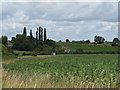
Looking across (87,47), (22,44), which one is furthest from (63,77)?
(87,47)

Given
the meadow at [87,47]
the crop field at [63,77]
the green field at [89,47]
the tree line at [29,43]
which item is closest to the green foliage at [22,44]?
the tree line at [29,43]

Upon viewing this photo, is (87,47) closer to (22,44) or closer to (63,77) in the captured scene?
(22,44)

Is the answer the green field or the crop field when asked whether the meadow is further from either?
the crop field

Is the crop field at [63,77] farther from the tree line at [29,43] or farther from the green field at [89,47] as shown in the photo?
the green field at [89,47]

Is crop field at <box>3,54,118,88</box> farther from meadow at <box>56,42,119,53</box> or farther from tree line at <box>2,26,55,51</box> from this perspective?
meadow at <box>56,42,119,53</box>

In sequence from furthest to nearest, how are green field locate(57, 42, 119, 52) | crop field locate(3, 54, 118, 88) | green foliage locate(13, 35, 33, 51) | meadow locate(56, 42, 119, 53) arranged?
1. meadow locate(56, 42, 119, 53)
2. green field locate(57, 42, 119, 52)
3. green foliage locate(13, 35, 33, 51)
4. crop field locate(3, 54, 118, 88)

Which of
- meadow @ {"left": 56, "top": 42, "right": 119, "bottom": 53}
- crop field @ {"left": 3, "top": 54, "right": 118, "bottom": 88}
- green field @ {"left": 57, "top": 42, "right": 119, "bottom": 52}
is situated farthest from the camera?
meadow @ {"left": 56, "top": 42, "right": 119, "bottom": 53}

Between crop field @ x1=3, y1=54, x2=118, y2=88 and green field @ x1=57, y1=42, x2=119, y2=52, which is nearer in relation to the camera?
crop field @ x1=3, y1=54, x2=118, y2=88

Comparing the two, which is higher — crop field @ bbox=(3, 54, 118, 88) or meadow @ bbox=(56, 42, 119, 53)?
meadow @ bbox=(56, 42, 119, 53)

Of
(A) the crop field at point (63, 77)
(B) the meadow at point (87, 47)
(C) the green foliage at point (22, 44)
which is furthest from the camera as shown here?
(B) the meadow at point (87, 47)

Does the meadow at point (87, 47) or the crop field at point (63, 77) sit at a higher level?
the meadow at point (87, 47)

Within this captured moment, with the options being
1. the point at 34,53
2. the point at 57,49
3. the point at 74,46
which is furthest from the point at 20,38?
the point at 74,46

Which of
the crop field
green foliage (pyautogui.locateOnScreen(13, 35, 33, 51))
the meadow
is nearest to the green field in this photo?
the meadow

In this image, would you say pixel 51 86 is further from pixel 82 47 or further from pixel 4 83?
pixel 82 47
